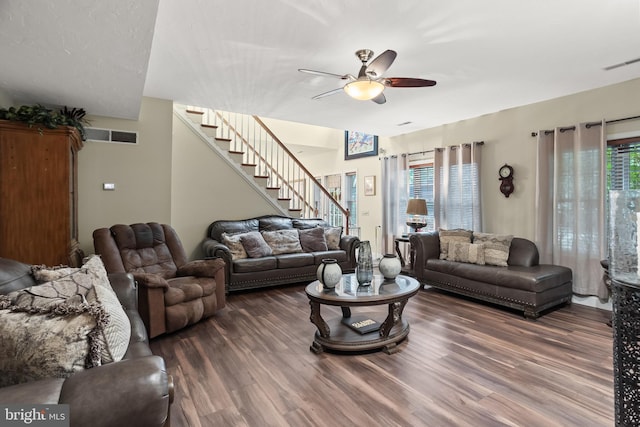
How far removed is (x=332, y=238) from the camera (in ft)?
18.5

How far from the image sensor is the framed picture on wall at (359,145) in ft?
23.6

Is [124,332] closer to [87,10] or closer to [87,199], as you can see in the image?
[87,10]

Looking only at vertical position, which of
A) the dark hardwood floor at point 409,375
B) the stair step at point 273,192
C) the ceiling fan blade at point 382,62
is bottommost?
the dark hardwood floor at point 409,375

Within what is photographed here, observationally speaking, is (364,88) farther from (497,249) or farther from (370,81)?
(497,249)

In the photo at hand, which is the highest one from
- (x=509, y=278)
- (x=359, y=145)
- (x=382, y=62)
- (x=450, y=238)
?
(x=359, y=145)

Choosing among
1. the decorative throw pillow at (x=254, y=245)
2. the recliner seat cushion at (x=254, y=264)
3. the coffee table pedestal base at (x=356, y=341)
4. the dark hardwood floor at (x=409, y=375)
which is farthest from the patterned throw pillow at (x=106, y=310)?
the decorative throw pillow at (x=254, y=245)

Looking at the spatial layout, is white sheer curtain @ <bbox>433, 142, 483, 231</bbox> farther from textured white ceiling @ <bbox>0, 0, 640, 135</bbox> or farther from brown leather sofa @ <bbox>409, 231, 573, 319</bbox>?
textured white ceiling @ <bbox>0, 0, 640, 135</bbox>

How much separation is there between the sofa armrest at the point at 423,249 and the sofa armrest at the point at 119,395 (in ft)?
13.6

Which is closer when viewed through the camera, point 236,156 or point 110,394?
point 110,394

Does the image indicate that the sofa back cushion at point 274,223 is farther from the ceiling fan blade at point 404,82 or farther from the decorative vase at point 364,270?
the ceiling fan blade at point 404,82

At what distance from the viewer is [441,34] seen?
270 cm

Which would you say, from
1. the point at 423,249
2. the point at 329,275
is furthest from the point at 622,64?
the point at 329,275

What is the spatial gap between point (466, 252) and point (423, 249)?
0.59 meters

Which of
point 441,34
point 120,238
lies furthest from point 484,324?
point 120,238
